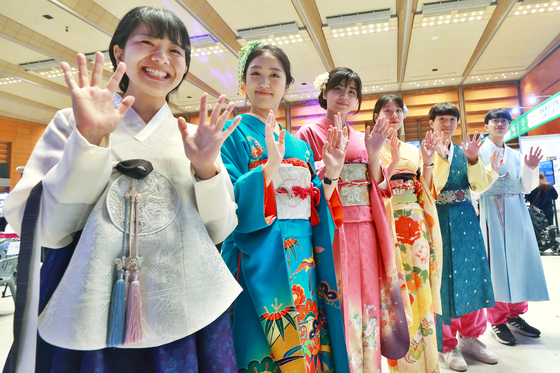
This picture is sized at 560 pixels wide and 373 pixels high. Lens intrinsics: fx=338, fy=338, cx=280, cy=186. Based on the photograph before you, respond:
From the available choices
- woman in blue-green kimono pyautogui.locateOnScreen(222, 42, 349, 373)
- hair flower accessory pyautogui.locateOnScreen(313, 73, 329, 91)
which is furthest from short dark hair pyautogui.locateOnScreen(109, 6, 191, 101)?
hair flower accessory pyautogui.locateOnScreen(313, 73, 329, 91)

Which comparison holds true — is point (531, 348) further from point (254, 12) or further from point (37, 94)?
→ point (37, 94)

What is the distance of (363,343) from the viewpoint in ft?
5.22

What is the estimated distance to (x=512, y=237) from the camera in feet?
9.08

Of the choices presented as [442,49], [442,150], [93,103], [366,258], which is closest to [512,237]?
[442,150]

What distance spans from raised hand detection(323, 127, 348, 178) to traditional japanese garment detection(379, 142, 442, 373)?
0.59 m

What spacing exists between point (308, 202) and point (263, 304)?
457 mm

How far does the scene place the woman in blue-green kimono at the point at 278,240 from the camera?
1.07 meters

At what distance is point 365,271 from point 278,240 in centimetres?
71

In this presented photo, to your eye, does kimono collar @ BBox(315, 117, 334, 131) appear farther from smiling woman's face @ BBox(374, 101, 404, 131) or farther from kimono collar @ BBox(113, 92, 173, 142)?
kimono collar @ BBox(113, 92, 173, 142)

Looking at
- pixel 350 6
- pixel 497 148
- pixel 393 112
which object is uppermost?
pixel 350 6

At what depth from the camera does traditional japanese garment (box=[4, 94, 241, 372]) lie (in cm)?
72

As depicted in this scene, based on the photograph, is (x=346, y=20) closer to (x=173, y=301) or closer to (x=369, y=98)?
(x=369, y=98)

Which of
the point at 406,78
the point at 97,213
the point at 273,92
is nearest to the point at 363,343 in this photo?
the point at 273,92

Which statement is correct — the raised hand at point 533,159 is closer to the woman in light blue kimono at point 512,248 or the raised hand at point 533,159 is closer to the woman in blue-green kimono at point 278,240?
the woman in light blue kimono at point 512,248
